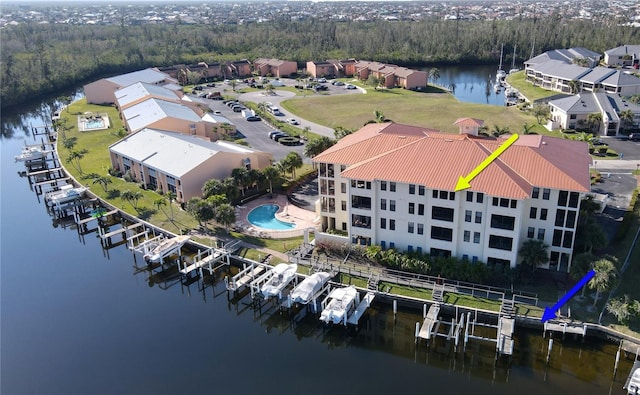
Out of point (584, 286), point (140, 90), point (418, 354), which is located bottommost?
point (418, 354)

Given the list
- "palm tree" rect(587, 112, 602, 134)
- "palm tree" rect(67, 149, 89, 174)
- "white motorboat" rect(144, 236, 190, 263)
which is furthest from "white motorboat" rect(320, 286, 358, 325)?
"palm tree" rect(587, 112, 602, 134)

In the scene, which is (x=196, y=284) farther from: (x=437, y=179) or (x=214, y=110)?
(x=214, y=110)

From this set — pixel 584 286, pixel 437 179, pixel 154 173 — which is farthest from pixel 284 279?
pixel 154 173

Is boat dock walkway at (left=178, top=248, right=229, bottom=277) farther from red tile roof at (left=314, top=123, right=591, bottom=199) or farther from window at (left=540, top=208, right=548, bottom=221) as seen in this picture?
window at (left=540, top=208, right=548, bottom=221)

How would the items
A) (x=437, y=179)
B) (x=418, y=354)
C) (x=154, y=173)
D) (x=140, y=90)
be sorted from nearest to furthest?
(x=418, y=354) → (x=437, y=179) → (x=154, y=173) → (x=140, y=90)

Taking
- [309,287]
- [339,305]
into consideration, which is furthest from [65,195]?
[339,305]

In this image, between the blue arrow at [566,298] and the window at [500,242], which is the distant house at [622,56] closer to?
the window at [500,242]
